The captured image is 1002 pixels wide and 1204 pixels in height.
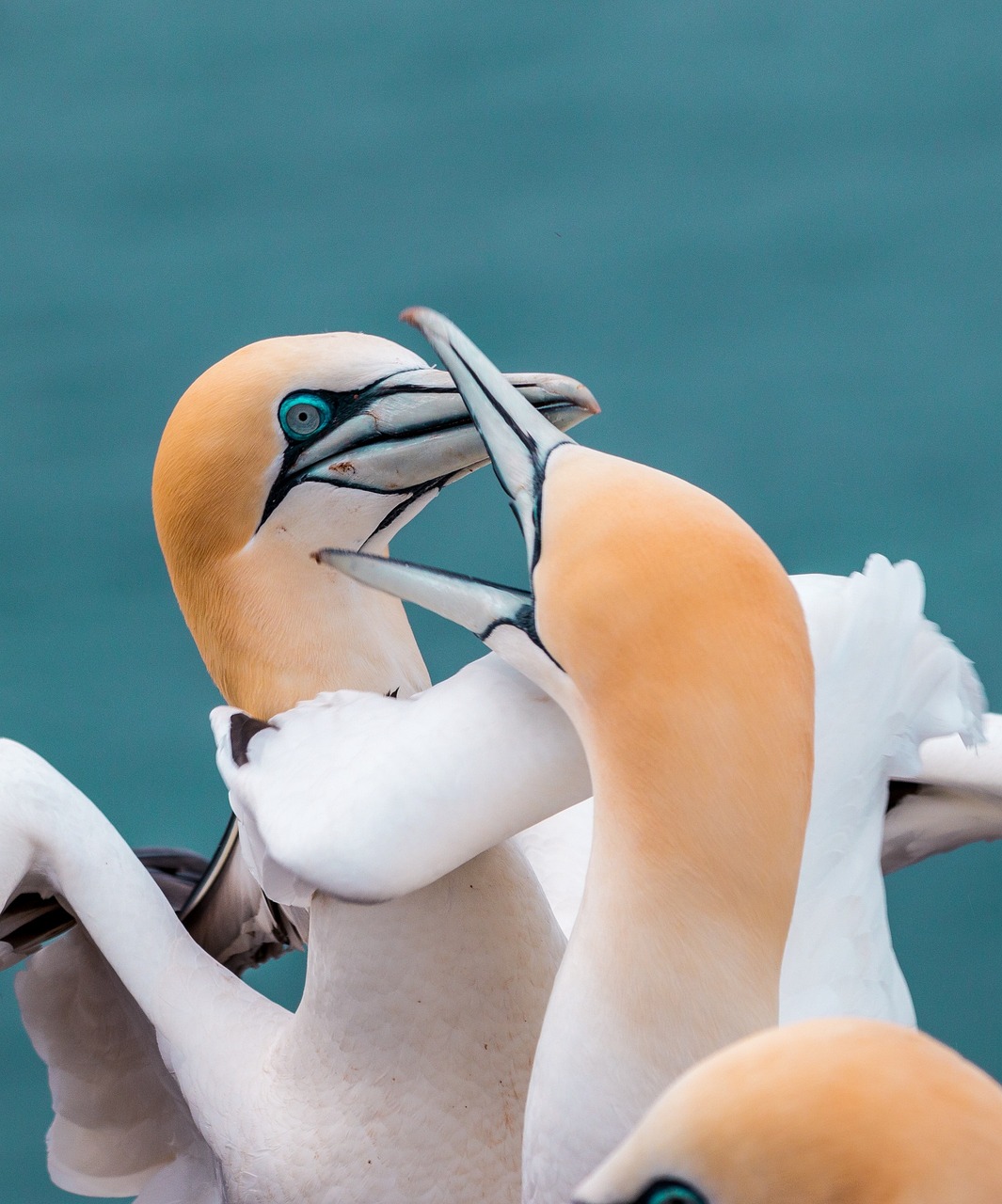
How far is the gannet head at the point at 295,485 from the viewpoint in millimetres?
2818

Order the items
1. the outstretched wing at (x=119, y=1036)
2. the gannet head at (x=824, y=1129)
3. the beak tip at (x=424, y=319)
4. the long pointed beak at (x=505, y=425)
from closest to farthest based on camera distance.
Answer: the gannet head at (x=824, y=1129), the long pointed beak at (x=505, y=425), the beak tip at (x=424, y=319), the outstretched wing at (x=119, y=1036)

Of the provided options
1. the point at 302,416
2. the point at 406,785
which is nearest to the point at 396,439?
the point at 302,416

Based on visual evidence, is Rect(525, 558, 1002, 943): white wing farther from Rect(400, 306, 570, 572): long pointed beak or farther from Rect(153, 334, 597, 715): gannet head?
Rect(400, 306, 570, 572): long pointed beak

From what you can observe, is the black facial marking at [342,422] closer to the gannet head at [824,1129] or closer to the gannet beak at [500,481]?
the gannet beak at [500,481]

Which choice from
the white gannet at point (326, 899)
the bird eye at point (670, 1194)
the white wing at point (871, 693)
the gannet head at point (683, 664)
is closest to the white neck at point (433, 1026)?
the white gannet at point (326, 899)

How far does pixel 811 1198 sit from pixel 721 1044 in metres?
0.54

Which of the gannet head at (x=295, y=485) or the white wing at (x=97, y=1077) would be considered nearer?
the gannet head at (x=295, y=485)

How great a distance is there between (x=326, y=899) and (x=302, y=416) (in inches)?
29.9

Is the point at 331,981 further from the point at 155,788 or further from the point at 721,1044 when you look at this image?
the point at 155,788

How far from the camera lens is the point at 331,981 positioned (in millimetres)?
2850

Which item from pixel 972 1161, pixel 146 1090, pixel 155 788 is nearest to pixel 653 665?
pixel 972 1161

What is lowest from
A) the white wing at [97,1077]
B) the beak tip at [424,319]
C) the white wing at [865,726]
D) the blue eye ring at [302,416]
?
the white wing at [97,1077]

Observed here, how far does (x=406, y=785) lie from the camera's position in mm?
2176

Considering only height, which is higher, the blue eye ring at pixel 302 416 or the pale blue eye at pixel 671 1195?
the blue eye ring at pixel 302 416
